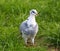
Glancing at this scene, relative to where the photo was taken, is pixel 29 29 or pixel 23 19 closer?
pixel 29 29

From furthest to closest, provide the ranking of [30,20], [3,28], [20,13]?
[20,13], [3,28], [30,20]

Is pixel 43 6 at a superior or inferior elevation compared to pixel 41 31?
superior

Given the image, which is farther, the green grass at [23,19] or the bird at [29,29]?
the green grass at [23,19]

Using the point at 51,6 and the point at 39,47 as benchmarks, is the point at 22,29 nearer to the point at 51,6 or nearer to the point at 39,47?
the point at 39,47

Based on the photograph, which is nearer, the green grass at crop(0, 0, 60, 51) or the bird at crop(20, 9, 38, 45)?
the bird at crop(20, 9, 38, 45)

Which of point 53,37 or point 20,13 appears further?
point 20,13

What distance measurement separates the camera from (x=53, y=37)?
498 cm

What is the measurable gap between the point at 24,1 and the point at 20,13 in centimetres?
45

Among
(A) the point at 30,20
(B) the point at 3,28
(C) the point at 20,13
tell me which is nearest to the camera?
(A) the point at 30,20

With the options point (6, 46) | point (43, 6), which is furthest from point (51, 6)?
point (6, 46)

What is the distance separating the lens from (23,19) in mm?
5629

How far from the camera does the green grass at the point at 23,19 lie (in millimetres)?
4863

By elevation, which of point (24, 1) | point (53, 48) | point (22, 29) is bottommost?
point (53, 48)

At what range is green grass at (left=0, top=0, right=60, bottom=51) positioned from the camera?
4.86 meters
